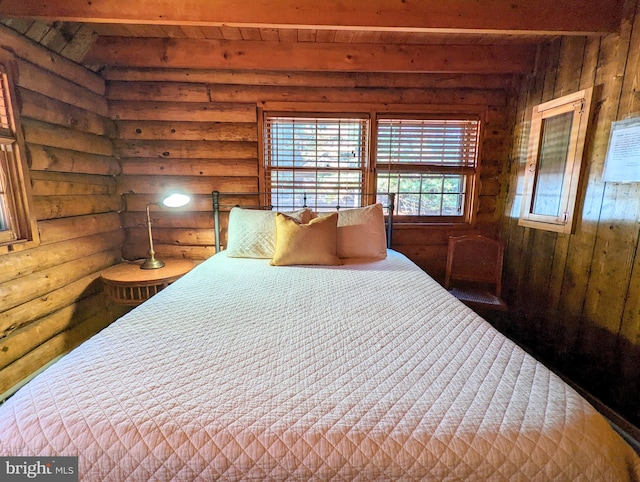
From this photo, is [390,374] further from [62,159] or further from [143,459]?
[62,159]

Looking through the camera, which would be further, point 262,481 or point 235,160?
point 235,160

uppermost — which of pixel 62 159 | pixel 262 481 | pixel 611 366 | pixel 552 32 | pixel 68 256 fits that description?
Result: pixel 552 32

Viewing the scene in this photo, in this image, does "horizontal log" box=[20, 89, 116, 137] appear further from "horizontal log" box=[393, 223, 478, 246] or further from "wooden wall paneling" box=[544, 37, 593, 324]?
"wooden wall paneling" box=[544, 37, 593, 324]

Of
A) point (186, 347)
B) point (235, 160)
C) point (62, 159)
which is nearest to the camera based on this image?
point (186, 347)

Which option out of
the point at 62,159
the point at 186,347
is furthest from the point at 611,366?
the point at 62,159

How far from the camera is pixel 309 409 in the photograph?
76cm

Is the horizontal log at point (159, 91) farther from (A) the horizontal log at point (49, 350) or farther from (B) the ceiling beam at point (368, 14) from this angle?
(A) the horizontal log at point (49, 350)

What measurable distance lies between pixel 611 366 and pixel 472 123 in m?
1.97

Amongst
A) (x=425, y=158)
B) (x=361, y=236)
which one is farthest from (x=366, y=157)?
(x=361, y=236)

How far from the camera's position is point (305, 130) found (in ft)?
8.52

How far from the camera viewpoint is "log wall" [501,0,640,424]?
1.58 m

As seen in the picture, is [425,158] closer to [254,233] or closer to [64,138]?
[254,233]

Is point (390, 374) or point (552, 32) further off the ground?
point (552, 32)

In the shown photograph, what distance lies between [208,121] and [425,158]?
186 cm
